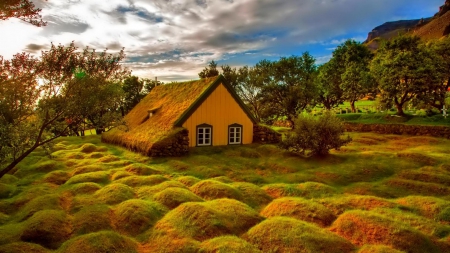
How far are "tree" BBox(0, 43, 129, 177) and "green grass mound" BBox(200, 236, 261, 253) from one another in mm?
8620

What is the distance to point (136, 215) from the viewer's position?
38.9 ft

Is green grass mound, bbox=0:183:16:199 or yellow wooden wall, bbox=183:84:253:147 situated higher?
yellow wooden wall, bbox=183:84:253:147

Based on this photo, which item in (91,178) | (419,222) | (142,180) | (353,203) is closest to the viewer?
(419,222)

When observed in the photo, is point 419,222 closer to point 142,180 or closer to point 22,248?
point 142,180

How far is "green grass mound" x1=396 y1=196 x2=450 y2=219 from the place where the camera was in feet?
40.7

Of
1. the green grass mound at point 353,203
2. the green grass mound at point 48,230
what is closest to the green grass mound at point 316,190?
the green grass mound at point 353,203

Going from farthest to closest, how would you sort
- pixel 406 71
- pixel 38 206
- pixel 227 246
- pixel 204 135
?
pixel 406 71, pixel 204 135, pixel 38 206, pixel 227 246

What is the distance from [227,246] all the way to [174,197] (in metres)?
5.37

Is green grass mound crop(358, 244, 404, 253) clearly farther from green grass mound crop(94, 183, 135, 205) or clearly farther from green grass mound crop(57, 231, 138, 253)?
green grass mound crop(94, 183, 135, 205)

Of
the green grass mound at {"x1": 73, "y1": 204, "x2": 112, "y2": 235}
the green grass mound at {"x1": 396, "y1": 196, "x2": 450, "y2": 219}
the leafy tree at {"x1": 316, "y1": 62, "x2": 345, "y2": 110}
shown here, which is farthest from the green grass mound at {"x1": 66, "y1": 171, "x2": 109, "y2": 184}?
the leafy tree at {"x1": 316, "y1": 62, "x2": 345, "y2": 110}

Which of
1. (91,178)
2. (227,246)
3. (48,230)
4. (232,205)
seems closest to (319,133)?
(232,205)

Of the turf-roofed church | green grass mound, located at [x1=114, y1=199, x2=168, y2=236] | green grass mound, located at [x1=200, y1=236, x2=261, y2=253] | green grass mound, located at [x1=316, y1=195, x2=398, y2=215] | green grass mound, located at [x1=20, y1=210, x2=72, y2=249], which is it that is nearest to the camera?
green grass mound, located at [x1=200, y1=236, x2=261, y2=253]

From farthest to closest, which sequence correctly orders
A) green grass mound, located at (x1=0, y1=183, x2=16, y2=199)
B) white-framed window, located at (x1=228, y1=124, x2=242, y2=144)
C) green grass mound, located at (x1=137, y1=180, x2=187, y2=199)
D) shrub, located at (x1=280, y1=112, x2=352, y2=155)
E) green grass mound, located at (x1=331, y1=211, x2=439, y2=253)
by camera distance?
white-framed window, located at (x1=228, y1=124, x2=242, y2=144)
shrub, located at (x1=280, y1=112, x2=352, y2=155)
green grass mound, located at (x1=0, y1=183, x2=16, y2=199)
green grass mound, located at (x1=137, y1=180, x2=187, y2=199)
green grass mound, located at (x1=331, y1=211, x2=439, y2=253)

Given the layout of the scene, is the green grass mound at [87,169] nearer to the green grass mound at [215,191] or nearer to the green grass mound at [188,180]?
the green grass mound at [188,180]
